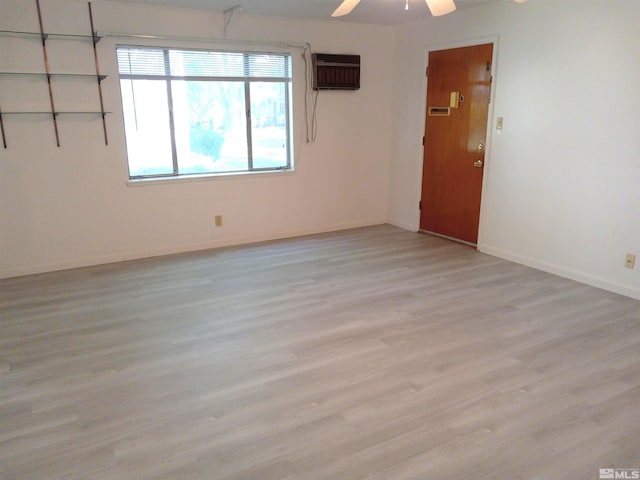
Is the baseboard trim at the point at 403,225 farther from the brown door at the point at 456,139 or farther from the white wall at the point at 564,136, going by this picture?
the white wall at the point at 564,136

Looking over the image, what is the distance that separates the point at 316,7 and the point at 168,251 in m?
2.95

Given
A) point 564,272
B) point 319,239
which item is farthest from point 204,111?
point 564,272

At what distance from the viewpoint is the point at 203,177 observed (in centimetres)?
514

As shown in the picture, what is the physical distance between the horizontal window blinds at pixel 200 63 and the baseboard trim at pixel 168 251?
1.81m

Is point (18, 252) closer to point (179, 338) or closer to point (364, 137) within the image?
point (179, 338)

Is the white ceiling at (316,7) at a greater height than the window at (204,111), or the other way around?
the white ceiling at (316,7)

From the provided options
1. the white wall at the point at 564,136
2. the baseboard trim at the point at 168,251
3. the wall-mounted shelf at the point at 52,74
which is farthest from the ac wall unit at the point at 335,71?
the wall-mounted shelf at the point at 52,74

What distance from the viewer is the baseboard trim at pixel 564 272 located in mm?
3915

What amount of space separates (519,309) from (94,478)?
9.94 ft

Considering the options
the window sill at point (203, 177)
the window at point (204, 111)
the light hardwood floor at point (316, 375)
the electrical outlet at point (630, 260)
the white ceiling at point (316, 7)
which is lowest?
the light hardwood floor at point (316, 375)

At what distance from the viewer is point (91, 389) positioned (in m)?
2.61

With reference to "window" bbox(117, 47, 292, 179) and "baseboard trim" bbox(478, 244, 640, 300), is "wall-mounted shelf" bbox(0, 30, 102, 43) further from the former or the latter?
"baseboard trim" bbox(478, 244, 640, 300)

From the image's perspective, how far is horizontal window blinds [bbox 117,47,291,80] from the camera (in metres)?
4.61

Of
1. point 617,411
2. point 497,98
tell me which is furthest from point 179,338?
point 497,98
